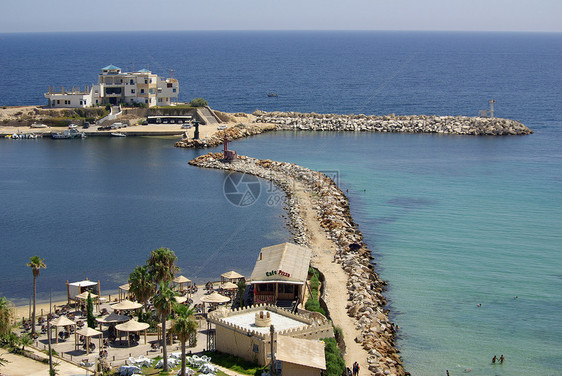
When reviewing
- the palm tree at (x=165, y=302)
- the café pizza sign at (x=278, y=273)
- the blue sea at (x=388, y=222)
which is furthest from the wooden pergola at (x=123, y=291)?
the palm tree at (x=165, y=302)

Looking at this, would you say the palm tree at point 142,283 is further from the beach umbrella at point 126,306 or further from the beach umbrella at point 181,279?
the beach umbrella at point 181,279

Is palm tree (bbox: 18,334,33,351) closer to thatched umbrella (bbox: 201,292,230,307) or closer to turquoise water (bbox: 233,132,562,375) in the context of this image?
thatched umbrella (bbox: 201,292,230,307)

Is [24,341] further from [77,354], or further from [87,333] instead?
[87,333]

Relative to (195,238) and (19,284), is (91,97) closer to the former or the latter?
(195,238)

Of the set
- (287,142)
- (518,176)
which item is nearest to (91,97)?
(287,142)

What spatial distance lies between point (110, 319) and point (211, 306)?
7637 mm

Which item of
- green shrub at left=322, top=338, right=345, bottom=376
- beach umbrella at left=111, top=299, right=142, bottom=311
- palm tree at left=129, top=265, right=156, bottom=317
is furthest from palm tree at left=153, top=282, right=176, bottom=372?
green shrub at left=322, top=338, right=345, bottom=376

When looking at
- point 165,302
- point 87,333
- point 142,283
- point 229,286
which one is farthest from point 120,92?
point 165,302

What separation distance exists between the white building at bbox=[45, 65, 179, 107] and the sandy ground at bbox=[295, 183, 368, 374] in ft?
196

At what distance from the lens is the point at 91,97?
413ft

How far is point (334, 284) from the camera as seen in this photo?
175 ft

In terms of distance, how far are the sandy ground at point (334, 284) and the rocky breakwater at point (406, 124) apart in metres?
52.2

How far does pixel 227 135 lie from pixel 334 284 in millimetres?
63131

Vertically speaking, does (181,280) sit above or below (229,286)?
above
